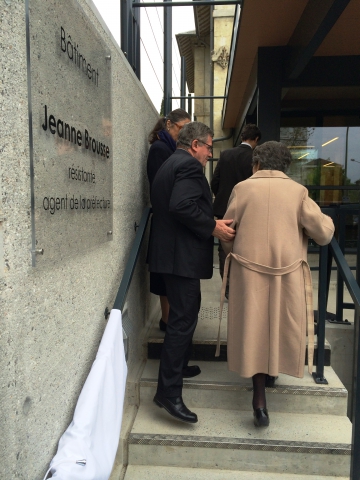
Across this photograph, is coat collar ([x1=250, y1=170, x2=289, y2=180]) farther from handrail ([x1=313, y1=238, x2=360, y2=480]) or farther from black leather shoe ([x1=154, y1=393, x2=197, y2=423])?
black leather shoe ([x1=154, y1=393, x2=197, y2=423])

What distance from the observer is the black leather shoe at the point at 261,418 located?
2430 mm

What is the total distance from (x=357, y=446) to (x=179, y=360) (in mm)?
992

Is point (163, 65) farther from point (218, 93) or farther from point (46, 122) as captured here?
point (218, 93)

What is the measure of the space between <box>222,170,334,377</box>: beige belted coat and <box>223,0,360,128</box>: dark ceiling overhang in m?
1.30

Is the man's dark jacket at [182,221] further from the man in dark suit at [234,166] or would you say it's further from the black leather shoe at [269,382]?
the man in dark suit at [234,166]

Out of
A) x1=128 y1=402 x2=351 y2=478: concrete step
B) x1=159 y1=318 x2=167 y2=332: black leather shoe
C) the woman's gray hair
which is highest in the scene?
the woman's gray hair

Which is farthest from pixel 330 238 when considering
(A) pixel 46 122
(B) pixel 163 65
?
(B) pixel 163 65

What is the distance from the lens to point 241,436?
243 cm

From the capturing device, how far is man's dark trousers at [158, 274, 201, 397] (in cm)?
240

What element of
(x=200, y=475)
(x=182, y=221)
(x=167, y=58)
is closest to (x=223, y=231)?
(x=182, y=221)

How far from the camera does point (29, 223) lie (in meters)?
1.21

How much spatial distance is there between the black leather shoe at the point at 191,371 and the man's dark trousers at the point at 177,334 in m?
0.37

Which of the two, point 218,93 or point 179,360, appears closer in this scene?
point 179,360

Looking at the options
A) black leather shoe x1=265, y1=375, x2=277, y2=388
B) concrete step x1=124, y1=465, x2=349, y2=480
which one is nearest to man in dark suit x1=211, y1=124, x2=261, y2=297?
black leather shoe x1=265, y1=375, x2=277, y2=388
